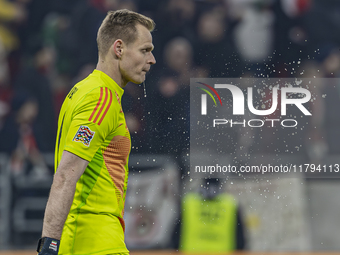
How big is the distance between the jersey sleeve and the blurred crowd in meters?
3.54

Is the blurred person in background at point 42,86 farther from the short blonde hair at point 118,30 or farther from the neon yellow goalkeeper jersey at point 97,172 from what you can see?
the neon yellow goalkeeper jersey at point 97,172

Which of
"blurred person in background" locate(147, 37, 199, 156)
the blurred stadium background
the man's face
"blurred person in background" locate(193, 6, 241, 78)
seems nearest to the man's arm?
the man's face

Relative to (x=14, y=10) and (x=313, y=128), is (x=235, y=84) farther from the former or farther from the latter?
(x=14, y=10)

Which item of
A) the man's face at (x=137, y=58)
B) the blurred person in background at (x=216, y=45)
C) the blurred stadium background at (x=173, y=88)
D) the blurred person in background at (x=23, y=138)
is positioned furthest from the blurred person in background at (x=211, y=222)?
the man's face at (x=137, y=58)

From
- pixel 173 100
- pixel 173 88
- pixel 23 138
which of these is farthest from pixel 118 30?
pixel 23 138

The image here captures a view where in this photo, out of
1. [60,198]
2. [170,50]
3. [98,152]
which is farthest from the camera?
[170,50]

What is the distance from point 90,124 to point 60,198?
0.94 feet

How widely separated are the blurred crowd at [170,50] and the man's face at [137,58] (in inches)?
127

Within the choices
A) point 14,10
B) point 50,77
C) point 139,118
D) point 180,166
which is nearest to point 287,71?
point 180,166

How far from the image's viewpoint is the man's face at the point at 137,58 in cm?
228

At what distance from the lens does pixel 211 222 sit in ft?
19.4

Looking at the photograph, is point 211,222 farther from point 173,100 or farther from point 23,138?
point 23,138

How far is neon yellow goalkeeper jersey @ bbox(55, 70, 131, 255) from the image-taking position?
1982mm

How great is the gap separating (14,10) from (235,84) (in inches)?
141
